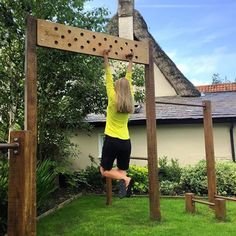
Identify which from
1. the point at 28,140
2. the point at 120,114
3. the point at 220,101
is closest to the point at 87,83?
the point at 120,114

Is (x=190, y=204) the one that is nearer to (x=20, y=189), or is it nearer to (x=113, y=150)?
(x=113, y=150)

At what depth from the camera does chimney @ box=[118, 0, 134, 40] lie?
1658cm

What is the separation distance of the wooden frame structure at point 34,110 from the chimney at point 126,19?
980cm

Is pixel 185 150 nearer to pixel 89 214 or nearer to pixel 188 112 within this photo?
Result: pixel 188 112

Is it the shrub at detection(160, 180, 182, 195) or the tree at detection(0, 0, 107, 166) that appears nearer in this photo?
the tree at detection(0, 0, 107, 166)

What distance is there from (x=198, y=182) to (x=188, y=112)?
3.28 meters

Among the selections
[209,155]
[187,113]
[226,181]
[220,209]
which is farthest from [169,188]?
[220,209]

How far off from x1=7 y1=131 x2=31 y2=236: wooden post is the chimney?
1439cm

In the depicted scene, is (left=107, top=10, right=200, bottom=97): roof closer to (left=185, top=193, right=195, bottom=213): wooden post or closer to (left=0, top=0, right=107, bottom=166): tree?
(left=0, top=0, right=107, bottom=166): tree

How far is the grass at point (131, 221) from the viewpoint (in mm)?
5898

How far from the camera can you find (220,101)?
47.6 feet

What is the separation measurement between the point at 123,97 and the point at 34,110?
1.27 meters

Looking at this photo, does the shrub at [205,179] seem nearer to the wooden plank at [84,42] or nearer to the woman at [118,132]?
the wooden plank at [84,42]

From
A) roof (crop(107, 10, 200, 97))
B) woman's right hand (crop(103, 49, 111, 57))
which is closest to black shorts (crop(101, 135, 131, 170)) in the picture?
woman's right hand (crop(103, 49, 111, 57))
